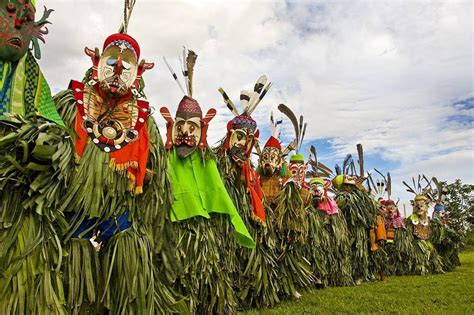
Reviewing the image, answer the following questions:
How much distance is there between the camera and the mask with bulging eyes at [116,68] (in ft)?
10.3

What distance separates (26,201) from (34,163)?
238 millimetres

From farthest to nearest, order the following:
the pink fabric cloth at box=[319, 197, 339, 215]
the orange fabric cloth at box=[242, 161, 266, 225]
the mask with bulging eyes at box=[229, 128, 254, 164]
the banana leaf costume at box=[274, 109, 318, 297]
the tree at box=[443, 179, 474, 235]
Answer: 1. the tree at box=[443, 179, 474, 235]
2. the pink fabric cloth at box=[319, 197, 339, 215]
3. the banana leaf costume at box=[274, 109, 318, 297]
4. the orange fabric cloth at box=[242, 161, 266, 225]
5. the mask with bulging eyes at box=[229, 128, 254, 164]

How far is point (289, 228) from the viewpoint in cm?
554

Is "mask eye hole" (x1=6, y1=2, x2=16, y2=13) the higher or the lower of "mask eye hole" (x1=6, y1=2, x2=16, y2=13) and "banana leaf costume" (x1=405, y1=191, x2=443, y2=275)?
the higher

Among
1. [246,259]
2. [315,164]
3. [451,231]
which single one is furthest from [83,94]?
[451,231]

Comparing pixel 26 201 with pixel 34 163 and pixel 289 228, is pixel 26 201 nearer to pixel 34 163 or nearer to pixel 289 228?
pixel 34 163

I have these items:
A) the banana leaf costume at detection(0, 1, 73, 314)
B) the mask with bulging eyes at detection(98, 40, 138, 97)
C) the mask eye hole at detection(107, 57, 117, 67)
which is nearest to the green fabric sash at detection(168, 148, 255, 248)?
the mask with bulging eyes at detection(98, 40, 138, 97)

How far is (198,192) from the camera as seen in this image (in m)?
4.16

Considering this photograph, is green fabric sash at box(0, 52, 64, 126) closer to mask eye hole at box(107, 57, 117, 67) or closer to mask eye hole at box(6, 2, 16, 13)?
mask eye hole at box(6, 2, 16, 13)

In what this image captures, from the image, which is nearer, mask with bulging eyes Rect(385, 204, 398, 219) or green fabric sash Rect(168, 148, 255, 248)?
green fabric sash Rect(168, 148, 255, 248)

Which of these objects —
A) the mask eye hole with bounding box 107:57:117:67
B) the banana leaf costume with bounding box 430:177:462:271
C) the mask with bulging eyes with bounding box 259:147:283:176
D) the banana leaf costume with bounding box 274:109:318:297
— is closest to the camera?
the mask eye hole with bounding box 107:57:117:67

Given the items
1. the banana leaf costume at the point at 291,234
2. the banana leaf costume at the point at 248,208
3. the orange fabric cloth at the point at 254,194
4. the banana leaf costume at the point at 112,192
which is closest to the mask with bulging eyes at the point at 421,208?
the banana leaf costume at the point at 291,234

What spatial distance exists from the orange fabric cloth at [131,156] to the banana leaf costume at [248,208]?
1.68m

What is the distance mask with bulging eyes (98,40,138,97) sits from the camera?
313cm
